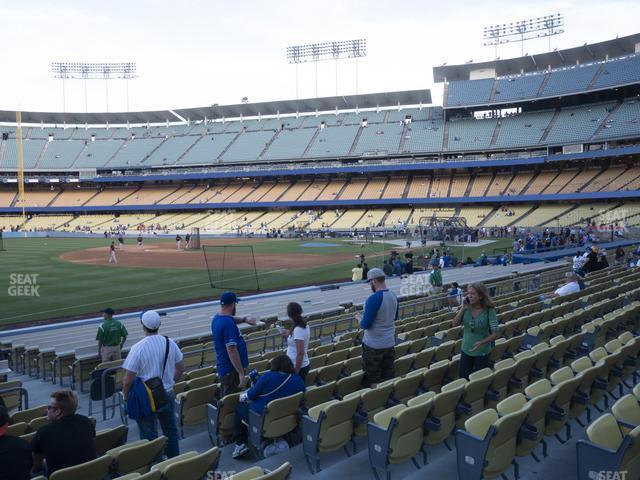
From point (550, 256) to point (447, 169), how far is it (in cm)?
4433

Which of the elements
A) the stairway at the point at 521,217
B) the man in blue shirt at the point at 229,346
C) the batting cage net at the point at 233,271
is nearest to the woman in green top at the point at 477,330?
the man in blue shirt at the point at 229,346

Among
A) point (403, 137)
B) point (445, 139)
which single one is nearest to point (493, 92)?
point (445, 139)

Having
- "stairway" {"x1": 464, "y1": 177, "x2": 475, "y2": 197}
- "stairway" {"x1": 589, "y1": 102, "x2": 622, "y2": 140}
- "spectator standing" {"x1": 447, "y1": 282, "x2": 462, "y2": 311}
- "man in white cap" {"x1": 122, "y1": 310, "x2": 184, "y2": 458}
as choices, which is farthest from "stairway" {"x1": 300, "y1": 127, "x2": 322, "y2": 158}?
"man in white cap" {"x1": 122, "y1": 310, "x2": 184, "y2": 458}

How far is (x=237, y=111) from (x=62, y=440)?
3506 inches

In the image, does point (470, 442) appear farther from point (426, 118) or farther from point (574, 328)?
point (426, 118)

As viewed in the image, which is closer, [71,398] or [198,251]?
[71,398]

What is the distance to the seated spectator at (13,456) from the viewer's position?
141 inches

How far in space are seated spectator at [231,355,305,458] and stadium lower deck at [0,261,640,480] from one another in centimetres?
20

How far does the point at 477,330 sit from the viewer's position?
21.1ft

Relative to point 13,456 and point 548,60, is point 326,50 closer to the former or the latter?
point 548,60

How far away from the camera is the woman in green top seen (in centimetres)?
636

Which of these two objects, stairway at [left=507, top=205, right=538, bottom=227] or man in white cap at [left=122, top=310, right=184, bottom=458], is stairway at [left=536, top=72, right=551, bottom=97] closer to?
stairway at [left=507, top=205, right=538, bottom=227]

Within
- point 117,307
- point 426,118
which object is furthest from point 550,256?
point 426,118

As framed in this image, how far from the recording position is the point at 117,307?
64.5ft
